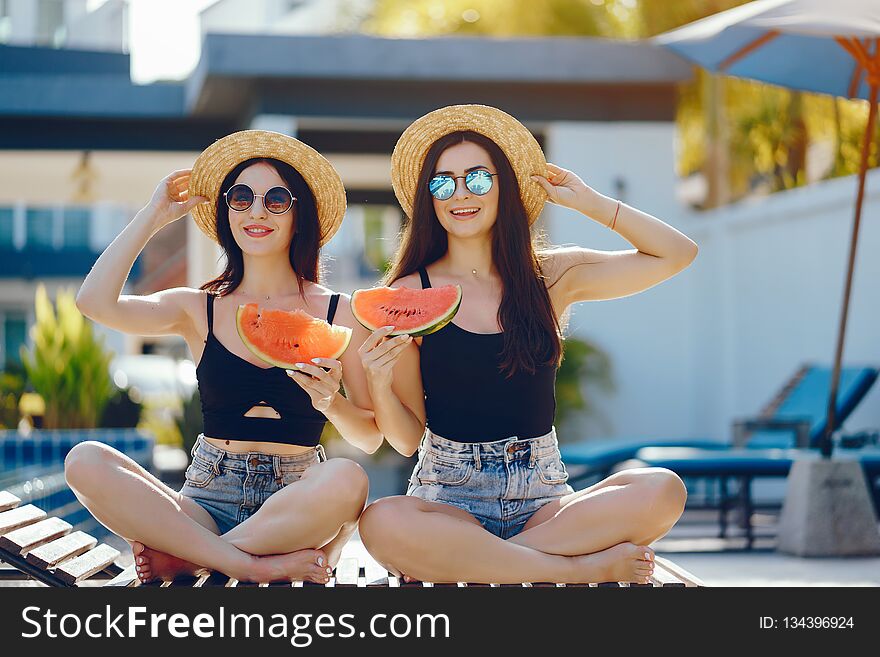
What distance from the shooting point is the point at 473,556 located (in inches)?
145

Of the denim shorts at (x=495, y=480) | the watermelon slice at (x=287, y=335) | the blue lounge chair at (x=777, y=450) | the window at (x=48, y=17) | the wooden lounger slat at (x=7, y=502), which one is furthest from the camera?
the window at (x=48, y=17)

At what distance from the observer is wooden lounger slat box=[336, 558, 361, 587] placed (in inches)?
143

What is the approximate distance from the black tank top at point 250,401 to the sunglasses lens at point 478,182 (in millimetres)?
898

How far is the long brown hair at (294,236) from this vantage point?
14.3 feet

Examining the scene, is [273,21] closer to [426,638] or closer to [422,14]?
[422,14]

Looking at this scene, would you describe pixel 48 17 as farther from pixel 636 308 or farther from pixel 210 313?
pixel 210 313

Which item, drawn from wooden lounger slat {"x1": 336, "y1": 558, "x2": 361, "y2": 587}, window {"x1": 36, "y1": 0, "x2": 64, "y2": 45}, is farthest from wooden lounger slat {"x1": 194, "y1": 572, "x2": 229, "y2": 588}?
window {"x1": 36, "y1": 0, "x2": 64, "y2": 45}

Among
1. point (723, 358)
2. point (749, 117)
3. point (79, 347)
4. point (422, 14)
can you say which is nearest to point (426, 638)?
point (79, 347)

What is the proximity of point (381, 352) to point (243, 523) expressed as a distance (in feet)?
2.27

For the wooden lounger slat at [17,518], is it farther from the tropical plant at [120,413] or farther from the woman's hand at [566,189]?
the tropical plant at [120,413]

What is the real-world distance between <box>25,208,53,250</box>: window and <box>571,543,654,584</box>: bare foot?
29.9 meters

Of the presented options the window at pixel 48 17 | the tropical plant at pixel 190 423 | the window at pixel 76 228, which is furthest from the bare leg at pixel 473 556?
the window at pixel 76 228

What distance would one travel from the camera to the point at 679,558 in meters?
7.54

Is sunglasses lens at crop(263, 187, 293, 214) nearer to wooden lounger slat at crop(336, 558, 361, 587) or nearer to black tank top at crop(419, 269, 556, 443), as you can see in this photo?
black tank top at crop(419, 269, 556, 443)
